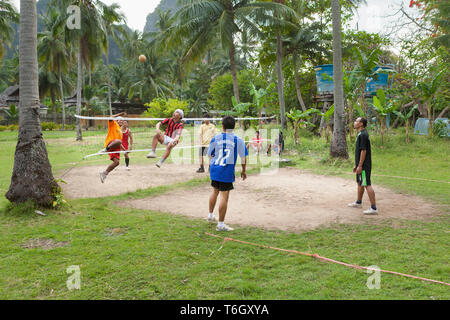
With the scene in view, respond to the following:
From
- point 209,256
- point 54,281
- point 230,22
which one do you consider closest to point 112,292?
point 54,281

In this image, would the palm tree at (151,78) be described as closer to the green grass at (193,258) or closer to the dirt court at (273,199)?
the dirt court at (273,199)

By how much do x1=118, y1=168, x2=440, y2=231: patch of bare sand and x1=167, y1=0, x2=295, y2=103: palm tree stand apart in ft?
37.1

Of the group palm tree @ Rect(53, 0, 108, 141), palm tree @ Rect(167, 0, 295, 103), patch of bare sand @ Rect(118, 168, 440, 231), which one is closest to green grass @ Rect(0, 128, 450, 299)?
patch of bare sand @ Rect(118, 168, 440, 231)

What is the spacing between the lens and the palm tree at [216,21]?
1806 cm

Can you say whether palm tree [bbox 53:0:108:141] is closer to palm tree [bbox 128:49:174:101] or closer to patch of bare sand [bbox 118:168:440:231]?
patch of bare sand [bbox 118:168:440:231]

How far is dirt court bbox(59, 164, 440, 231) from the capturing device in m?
6.26

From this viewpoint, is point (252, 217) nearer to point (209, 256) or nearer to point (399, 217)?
point (209, 256)

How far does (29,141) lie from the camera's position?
619cm

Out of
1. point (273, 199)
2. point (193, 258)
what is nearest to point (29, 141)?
point (193, 258)

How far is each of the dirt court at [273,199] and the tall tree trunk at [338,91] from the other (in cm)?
238

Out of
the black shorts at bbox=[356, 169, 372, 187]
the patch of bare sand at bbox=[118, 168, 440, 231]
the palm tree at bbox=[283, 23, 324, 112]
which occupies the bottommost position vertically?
the patch of bare sand at bbox=[118, 168, 440, 231]

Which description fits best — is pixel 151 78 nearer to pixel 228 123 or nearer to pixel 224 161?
pixel 228 123

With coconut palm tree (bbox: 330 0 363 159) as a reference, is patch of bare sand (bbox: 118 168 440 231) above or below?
below

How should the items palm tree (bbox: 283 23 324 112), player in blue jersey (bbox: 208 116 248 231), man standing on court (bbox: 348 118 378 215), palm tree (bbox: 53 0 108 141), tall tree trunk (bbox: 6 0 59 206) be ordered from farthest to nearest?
1. palm tree (bbox: 53 0 108 141)
2. palm tree (bbox: 283 23 324 112)
3. man standing on court (bbox: 348 118 378 215)
4. tall tree trunk (bbox: 6 0 59 206)
5. player in blue jersey (bbox: 208 116 248 231)
